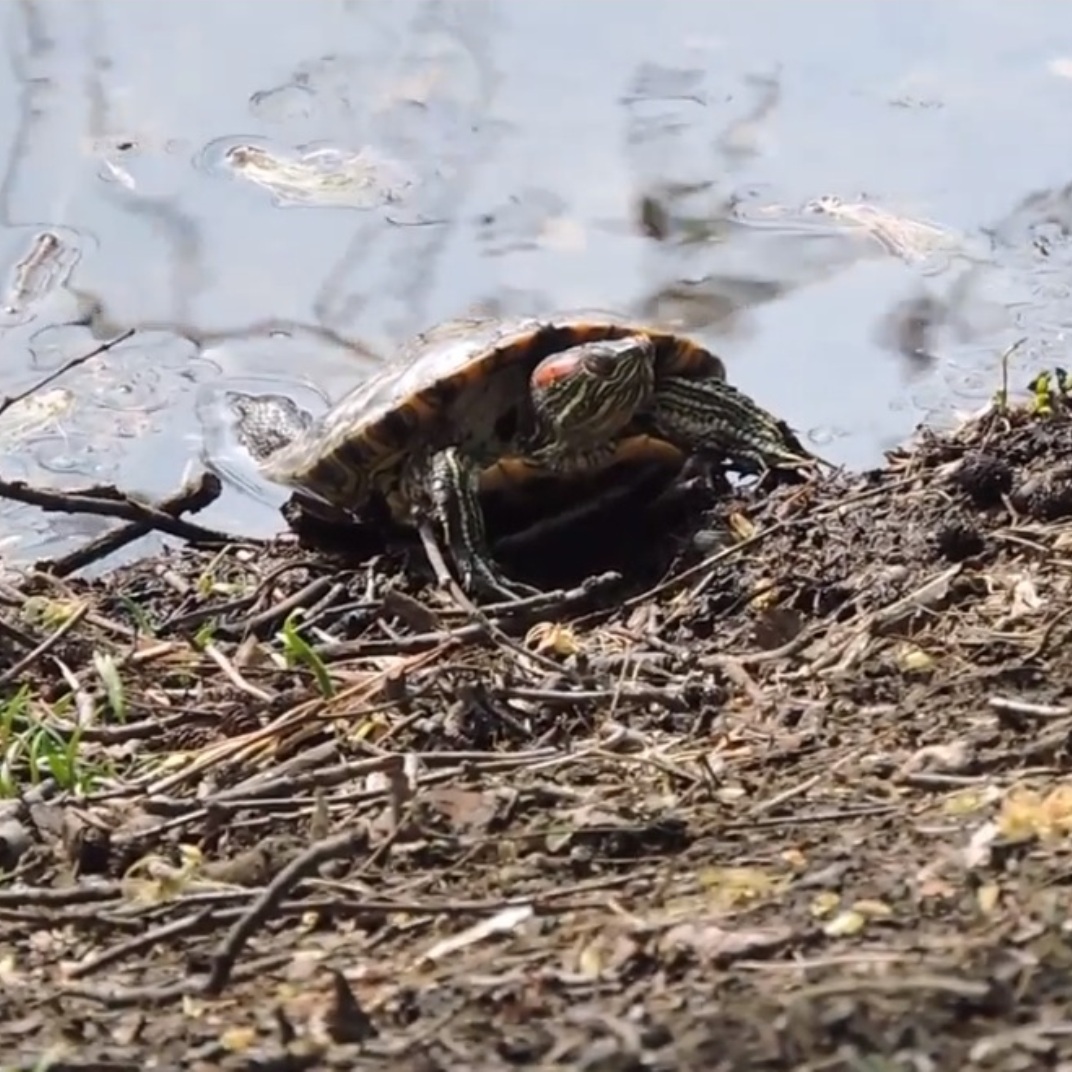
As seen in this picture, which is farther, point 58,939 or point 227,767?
point 227,767

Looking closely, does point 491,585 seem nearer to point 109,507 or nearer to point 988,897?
point 109,507

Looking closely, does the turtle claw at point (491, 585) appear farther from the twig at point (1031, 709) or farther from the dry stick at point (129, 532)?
the twig at point (1031, 709)

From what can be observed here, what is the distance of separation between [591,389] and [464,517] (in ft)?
1.43

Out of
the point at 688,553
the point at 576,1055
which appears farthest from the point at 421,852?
the point at 688,553

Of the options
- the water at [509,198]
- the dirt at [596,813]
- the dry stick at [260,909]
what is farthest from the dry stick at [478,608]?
the water at [509,198]

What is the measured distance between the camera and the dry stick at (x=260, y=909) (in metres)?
1.88

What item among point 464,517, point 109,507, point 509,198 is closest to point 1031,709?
point 464,517

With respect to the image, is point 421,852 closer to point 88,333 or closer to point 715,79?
point 88,333

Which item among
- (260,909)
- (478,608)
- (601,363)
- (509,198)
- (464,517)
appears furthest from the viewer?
(509,198)

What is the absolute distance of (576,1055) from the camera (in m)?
1.62

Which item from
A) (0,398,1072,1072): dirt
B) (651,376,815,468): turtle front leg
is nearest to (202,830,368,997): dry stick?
(0,398,1072,1072): dirt

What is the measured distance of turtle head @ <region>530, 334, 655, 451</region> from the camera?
14.2ft

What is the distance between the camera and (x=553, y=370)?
440 cm

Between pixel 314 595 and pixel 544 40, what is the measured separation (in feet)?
14.4
